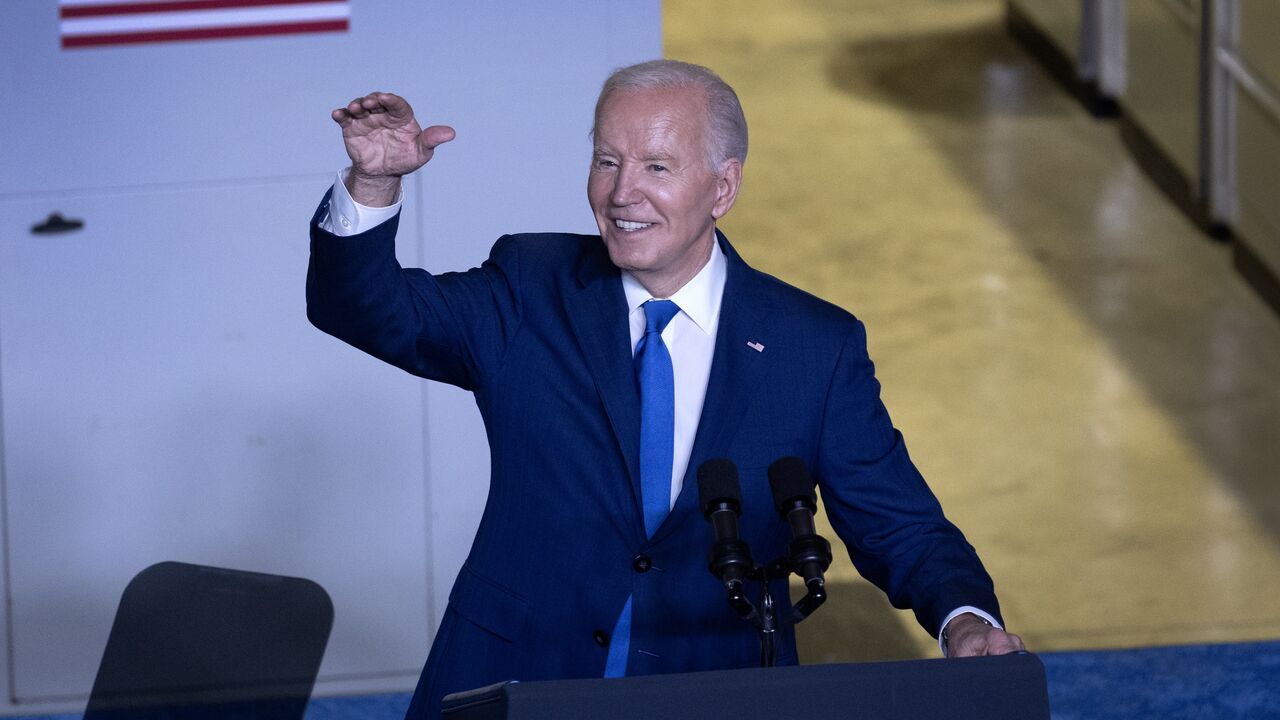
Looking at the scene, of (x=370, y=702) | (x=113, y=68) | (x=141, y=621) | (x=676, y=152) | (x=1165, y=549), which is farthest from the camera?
(x=1165, y=549)

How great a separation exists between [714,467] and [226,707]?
1802 mm

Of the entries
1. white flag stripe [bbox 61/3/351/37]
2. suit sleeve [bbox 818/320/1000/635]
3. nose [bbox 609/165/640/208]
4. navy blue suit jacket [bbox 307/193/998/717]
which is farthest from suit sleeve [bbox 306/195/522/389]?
white flag stripe [bbox 61/3/351/37]

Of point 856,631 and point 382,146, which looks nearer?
point 382,146

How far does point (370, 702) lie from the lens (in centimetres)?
374

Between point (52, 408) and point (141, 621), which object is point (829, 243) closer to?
point (52, 408)

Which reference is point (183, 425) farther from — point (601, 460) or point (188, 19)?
point (601, 460)

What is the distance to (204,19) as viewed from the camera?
3521 mm

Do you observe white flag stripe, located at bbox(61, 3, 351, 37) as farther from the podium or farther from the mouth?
the podium

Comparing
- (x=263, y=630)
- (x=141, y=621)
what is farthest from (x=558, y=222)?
(x=141, y=621)

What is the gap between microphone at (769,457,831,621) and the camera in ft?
5.22

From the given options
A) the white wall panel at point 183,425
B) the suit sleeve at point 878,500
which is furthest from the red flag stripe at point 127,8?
the suit sleeve at point 878,500

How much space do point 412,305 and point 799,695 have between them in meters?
0.76

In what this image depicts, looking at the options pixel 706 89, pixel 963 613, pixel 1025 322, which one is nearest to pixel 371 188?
pixel 706 89

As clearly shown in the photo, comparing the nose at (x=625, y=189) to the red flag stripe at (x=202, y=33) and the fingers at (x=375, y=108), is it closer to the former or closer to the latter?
the fingers at (x=375, y=108)
